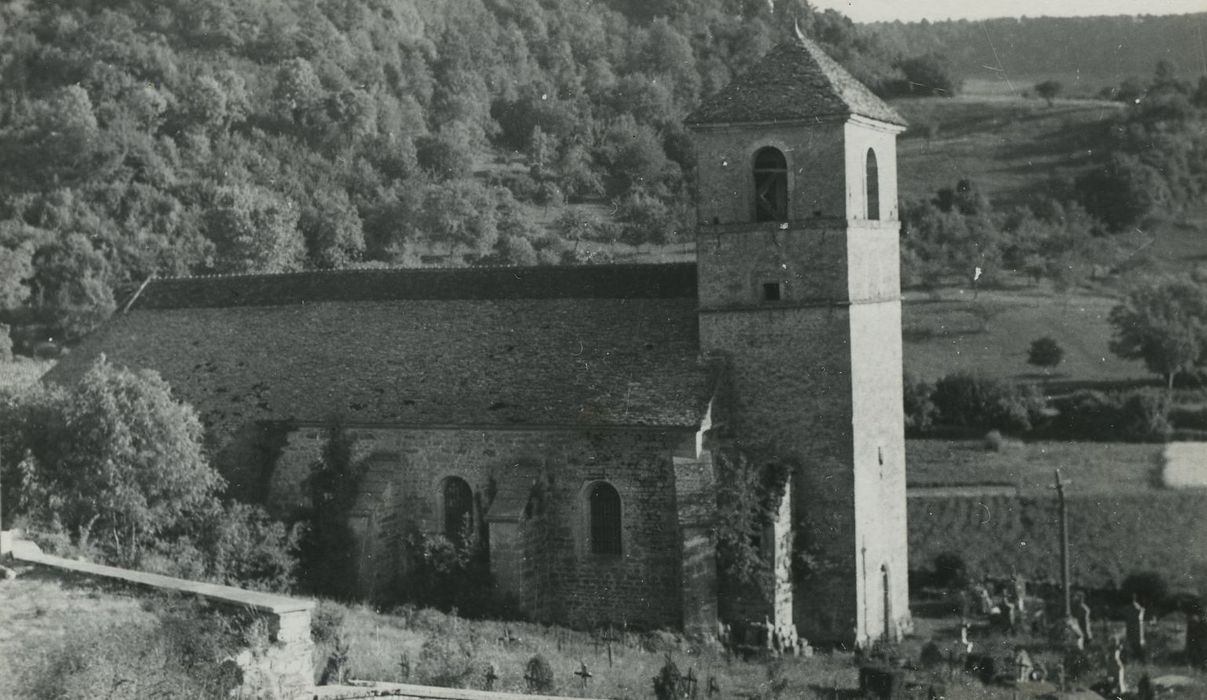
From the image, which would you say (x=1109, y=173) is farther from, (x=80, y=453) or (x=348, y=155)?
(x=80, y=453)

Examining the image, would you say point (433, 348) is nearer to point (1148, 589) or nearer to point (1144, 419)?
point (1148, 589)

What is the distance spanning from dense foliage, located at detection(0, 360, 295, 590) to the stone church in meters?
2.62

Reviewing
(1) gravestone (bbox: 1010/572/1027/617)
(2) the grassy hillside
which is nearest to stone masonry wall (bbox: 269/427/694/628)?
(1) gravestone (bbox: 1010/572/1027/617)

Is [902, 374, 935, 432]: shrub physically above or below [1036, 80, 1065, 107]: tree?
below

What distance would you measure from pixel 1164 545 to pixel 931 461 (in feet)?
32.7

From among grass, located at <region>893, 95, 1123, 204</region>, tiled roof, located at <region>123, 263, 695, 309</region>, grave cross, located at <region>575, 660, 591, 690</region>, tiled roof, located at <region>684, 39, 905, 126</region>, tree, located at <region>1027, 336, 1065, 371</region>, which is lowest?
grave cross, located at <region>575, 660, 591, 690</region>

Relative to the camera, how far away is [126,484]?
32.2 meters

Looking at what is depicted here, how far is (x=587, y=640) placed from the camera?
3119cm

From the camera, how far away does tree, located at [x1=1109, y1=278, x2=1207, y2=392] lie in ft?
188

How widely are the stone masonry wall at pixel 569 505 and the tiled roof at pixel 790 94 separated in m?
7.25

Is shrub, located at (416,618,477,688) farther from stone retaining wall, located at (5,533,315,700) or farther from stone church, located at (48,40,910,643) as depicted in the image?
stone church, located at (48,40,910,643)

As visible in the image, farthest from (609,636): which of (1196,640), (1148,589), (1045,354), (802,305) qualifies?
(1045,354)

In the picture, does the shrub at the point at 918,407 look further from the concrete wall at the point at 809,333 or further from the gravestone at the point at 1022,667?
the gravestone at the point at 1022,667

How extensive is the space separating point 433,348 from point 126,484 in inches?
307
